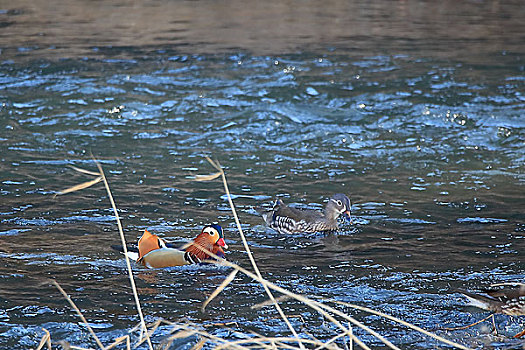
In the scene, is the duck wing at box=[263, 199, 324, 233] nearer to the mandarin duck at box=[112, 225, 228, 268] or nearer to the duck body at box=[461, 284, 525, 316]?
the mandarin duck at box=[112, 225, 228, 268]

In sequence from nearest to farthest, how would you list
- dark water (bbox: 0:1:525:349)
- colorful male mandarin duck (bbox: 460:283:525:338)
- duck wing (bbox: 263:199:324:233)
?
colorful male mandarin duck (bbox: 460:283:525:338) < dark water (bbox: 0:1:525:349) < duck wing (bbox: 263:199:324:233)

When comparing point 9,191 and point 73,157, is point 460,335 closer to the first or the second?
point 9,191

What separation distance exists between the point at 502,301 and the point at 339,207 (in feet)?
9.99

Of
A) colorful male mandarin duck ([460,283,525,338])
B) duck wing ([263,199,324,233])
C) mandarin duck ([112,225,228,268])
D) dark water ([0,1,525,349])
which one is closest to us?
colorful male mandarin duck ([460,283,525,338])

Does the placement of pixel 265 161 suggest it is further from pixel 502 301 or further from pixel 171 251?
pixel 502 301

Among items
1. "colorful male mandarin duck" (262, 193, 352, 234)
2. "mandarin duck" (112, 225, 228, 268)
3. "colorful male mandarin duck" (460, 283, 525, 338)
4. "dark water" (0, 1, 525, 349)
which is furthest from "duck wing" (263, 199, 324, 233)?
"colorful male mandarin duck" (460, 283, 525, 338)

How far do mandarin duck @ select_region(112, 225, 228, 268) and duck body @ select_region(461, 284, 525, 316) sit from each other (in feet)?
8.01

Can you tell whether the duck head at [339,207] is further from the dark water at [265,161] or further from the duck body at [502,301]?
the duck body at [502,301]

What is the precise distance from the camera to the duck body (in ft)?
19.7

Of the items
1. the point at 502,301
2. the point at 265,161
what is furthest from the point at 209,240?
the point at 265,161

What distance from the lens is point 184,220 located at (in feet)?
29.7

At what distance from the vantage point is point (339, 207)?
8.90 meters

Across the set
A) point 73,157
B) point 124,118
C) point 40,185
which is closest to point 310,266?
point 40,185

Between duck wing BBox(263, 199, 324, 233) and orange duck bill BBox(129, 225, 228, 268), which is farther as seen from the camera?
duck wing BBox(263, 199, 324, 233)
